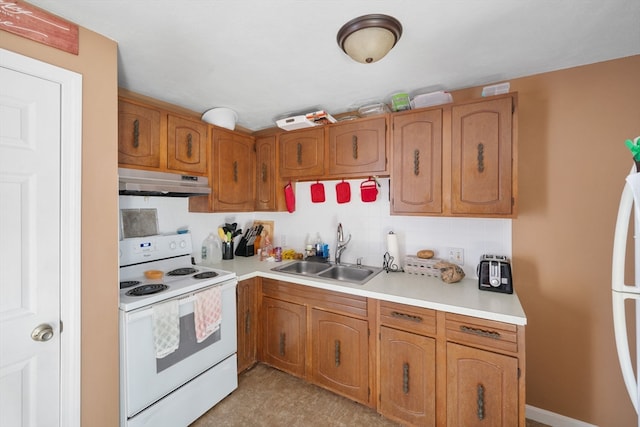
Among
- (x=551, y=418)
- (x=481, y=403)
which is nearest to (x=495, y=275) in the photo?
(x=481, y=403)

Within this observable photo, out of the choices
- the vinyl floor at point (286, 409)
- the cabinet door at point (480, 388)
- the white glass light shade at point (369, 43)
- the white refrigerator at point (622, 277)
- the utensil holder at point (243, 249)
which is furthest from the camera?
the utensil holder at point (243, 249)

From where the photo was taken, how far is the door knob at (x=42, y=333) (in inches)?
44.3

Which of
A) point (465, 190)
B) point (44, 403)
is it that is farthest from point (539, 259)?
point (44, 403)

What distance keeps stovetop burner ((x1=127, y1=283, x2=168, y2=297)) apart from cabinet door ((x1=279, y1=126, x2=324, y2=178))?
4.54 feet

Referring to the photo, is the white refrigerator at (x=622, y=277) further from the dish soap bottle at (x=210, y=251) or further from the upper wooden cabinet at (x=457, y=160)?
the dish soap bottle at (x=210, y=251)

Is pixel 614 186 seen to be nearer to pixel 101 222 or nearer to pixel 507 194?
pixel 507 194

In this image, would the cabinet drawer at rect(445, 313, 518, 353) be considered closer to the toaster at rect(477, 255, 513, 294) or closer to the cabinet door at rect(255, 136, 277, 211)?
the toaster at rect(477, 255, 513, 294)

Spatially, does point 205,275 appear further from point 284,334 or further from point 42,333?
point 42,333

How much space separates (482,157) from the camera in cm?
171

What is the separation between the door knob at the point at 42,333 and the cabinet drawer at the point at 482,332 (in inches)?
78.8

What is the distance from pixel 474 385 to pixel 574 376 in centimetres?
77

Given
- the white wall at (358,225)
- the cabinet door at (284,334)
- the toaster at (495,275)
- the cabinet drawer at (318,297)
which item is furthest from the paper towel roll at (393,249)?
the cabinet door at (284,334)

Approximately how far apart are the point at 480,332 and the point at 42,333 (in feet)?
7.07

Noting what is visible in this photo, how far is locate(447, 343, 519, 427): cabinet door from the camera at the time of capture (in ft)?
4.55
